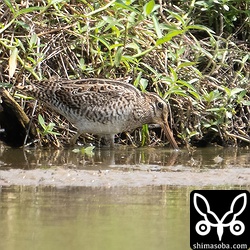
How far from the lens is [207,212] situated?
7246 mm

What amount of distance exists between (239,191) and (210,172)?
0.93 metres

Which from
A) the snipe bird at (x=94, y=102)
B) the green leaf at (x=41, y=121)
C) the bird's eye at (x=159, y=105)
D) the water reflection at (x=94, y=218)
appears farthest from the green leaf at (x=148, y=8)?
the water reflection at (x=94, y=218)

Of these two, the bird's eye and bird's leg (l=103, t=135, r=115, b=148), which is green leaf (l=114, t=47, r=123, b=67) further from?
bird's leg (l=103, t=135, r=115, b=148)

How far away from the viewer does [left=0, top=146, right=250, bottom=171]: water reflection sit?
9578 millimetres

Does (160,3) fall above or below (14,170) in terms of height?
above

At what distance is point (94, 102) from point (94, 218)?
3.41 m

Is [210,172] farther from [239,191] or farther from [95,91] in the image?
[95,91]

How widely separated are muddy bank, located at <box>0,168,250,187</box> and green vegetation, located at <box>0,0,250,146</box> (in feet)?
5.53

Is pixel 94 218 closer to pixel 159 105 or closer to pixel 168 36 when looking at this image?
pixel 168 36

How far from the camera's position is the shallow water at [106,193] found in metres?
6.74

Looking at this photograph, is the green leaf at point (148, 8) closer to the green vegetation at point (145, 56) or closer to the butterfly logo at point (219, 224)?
the green vegetation at point (145, 56)

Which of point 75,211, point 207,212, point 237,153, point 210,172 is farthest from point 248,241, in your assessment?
point 237,153

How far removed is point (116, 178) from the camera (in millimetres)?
8758

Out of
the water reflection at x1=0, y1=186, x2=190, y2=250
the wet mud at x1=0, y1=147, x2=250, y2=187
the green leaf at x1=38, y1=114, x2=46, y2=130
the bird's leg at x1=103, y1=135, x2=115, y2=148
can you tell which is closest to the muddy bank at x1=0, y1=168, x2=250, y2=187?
the wet mud at x1=0, y1=147, x2=250, y2=187
